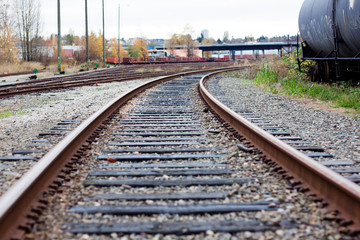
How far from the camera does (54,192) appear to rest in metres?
2.98

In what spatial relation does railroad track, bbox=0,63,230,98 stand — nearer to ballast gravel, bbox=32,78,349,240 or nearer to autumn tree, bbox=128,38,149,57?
ballast gravel, bbox=32,78,349,240

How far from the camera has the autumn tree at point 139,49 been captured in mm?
108250

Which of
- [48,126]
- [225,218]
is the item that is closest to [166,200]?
[225,218]

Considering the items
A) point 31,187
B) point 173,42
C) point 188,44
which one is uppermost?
point 173,42

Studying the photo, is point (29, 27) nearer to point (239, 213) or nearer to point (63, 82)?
point (63, 82)

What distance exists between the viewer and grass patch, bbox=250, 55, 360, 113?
8.98 meters

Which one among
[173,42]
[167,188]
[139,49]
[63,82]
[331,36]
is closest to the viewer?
[167,188]

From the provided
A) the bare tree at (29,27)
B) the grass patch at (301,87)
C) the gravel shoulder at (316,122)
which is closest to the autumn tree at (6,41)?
the bare tree at (29,27)

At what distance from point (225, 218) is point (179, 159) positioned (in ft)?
5.11

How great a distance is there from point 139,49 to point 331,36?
10287 centimetres

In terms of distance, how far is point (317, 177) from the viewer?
2918 mm

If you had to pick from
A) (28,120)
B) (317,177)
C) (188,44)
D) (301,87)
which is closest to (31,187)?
(317,177)

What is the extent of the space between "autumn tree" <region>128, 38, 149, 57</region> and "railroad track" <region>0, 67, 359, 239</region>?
105 meters

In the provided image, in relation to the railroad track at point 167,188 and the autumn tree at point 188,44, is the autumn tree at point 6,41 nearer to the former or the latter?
the railroad track at point 167,188
